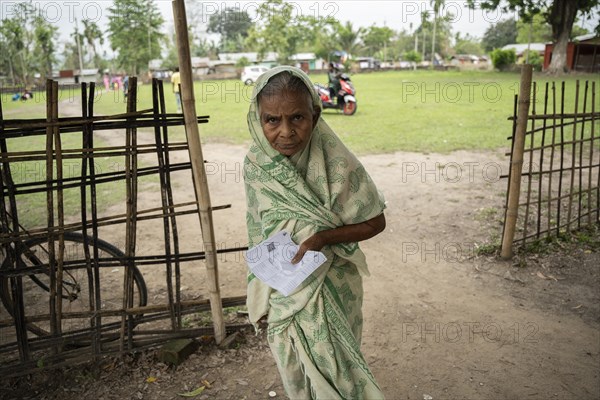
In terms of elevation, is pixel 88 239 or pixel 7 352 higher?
pixel 88 239

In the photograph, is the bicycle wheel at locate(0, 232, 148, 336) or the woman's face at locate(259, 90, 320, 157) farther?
the bicycle wheel at locate(0, 232, 148, 336)

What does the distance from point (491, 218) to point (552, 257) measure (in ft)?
3.29

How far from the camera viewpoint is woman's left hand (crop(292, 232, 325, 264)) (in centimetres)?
158

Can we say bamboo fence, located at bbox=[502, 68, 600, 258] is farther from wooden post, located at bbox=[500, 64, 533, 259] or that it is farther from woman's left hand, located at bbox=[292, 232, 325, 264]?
woman's left hand, located at bbox=[292, 232, 325, 264]

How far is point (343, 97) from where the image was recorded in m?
13.0

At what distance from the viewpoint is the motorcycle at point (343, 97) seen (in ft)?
42.0

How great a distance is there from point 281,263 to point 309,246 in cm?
13

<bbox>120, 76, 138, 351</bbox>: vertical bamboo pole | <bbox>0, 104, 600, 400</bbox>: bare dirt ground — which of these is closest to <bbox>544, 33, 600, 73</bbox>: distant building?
<bbox>0, 104, 600, 400</bbox>: bare dirt ground

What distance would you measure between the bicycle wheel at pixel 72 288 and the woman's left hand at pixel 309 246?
1607 millimetres

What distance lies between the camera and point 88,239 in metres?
2.78

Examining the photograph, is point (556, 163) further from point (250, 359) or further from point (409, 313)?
point (250, 359)

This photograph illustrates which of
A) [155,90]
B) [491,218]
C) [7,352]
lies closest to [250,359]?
[7,352]

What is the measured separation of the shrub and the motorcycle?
23.7 metres

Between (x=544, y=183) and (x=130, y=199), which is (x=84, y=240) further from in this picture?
(x=544, y=183)
